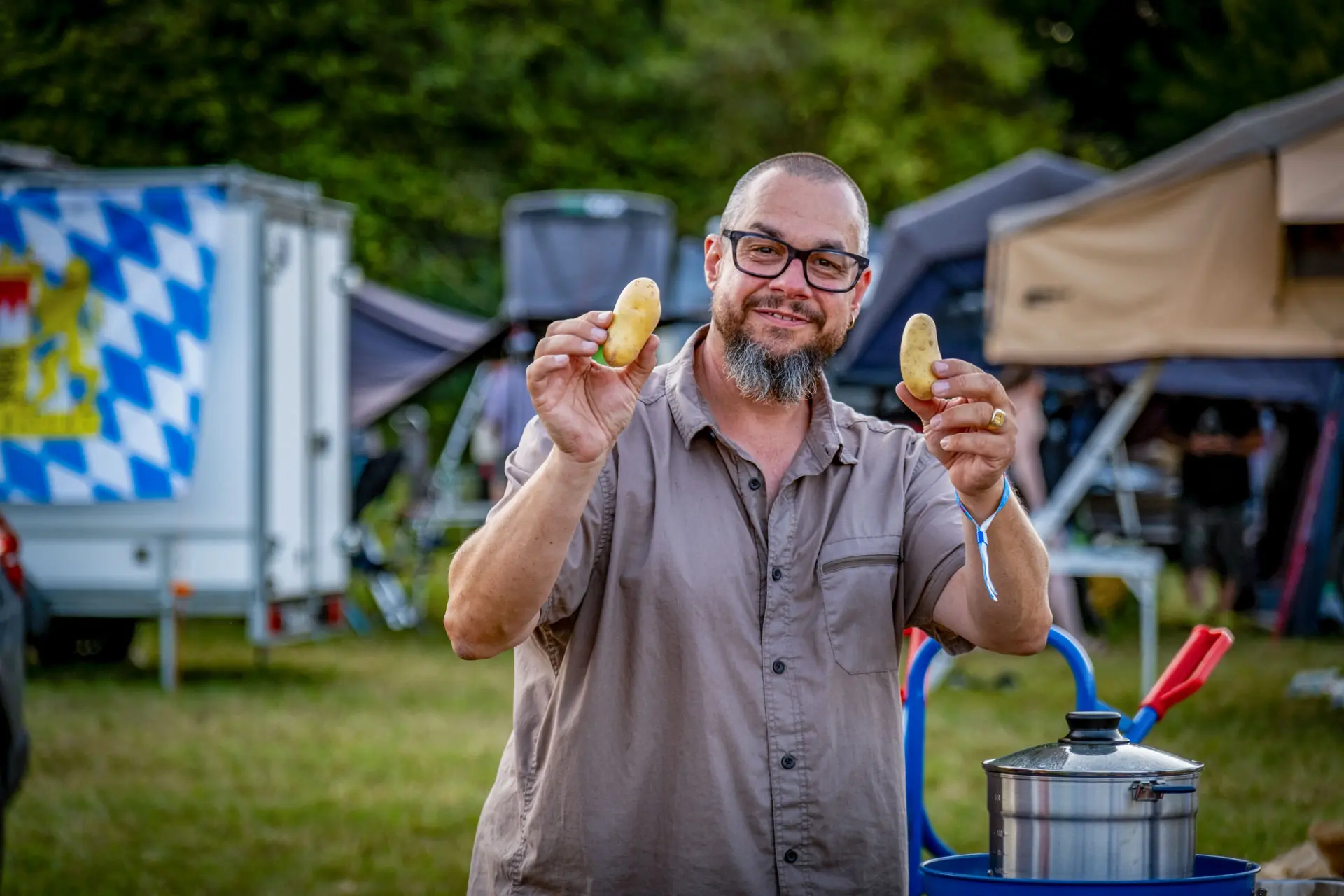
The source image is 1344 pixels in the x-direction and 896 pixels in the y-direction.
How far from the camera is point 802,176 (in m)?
3.36

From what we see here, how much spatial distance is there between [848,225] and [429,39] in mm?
23340

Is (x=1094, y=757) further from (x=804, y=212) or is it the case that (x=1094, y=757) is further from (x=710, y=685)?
(x=804, y=212)

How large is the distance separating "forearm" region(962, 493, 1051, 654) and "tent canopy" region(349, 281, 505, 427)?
12.8m

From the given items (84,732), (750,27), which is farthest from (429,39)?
(84,732)

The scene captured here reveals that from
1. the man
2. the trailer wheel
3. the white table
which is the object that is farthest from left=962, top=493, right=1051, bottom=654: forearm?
the trailer wheel

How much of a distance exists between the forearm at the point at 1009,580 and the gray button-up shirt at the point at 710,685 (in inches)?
5.0

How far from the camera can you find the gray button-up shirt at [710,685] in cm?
316

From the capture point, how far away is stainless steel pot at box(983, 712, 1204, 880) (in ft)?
8.46

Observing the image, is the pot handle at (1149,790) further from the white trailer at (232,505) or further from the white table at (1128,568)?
the white trailer at (232,505)

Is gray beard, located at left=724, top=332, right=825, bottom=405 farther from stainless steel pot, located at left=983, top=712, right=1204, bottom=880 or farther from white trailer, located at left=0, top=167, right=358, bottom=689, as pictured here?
white trailer, located at left=0, top=167, right=358, bottom=689

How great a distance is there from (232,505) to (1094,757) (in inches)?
385

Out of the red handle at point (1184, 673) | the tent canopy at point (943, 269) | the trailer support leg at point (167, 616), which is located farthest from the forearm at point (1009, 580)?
the tent canopy at point (943, 269)

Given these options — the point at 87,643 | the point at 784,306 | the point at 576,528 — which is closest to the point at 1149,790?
the point at 576,528

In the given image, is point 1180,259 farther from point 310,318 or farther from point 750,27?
point 750,27
